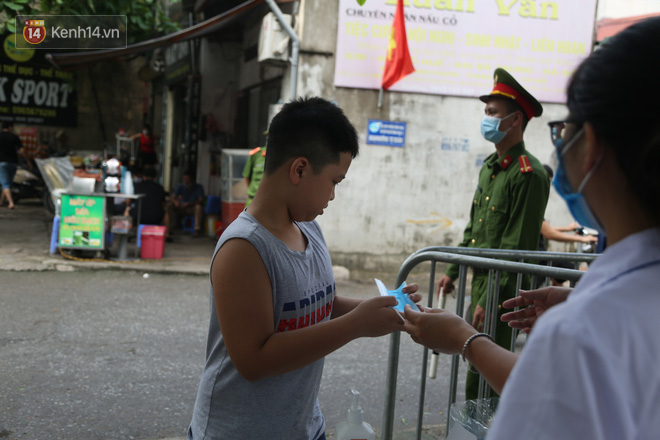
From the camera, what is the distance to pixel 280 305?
1.73 metres

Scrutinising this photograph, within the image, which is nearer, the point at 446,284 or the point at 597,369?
the point at 597,369

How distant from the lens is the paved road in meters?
4.11

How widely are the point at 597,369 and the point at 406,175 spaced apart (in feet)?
29.4

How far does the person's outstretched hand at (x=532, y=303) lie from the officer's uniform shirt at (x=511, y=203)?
67.0 inches

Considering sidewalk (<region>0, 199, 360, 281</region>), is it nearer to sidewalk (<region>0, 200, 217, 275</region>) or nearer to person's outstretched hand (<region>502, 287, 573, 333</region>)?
sidewalk (<region>0, 200, 217, 275</region>)

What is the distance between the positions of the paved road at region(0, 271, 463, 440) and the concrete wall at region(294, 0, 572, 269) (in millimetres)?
2975

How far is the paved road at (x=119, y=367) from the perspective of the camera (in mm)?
4113

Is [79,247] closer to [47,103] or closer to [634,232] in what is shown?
[634,232]

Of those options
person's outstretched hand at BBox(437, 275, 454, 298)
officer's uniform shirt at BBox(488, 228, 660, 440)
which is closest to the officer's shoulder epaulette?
person's outstretched hand at BBox(437, 275, 454, 298)

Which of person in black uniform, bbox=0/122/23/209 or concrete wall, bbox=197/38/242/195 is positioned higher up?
concrete wall, bbox=197/38/242/195

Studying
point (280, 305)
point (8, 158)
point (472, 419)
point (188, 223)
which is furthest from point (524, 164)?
point (8, 158)

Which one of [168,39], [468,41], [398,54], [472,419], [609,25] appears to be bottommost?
[472,419]

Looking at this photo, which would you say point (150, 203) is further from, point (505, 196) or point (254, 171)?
point (505, 196)

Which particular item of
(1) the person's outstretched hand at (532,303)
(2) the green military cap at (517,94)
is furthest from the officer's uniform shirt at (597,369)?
(2) the green military cap at (517,94)
